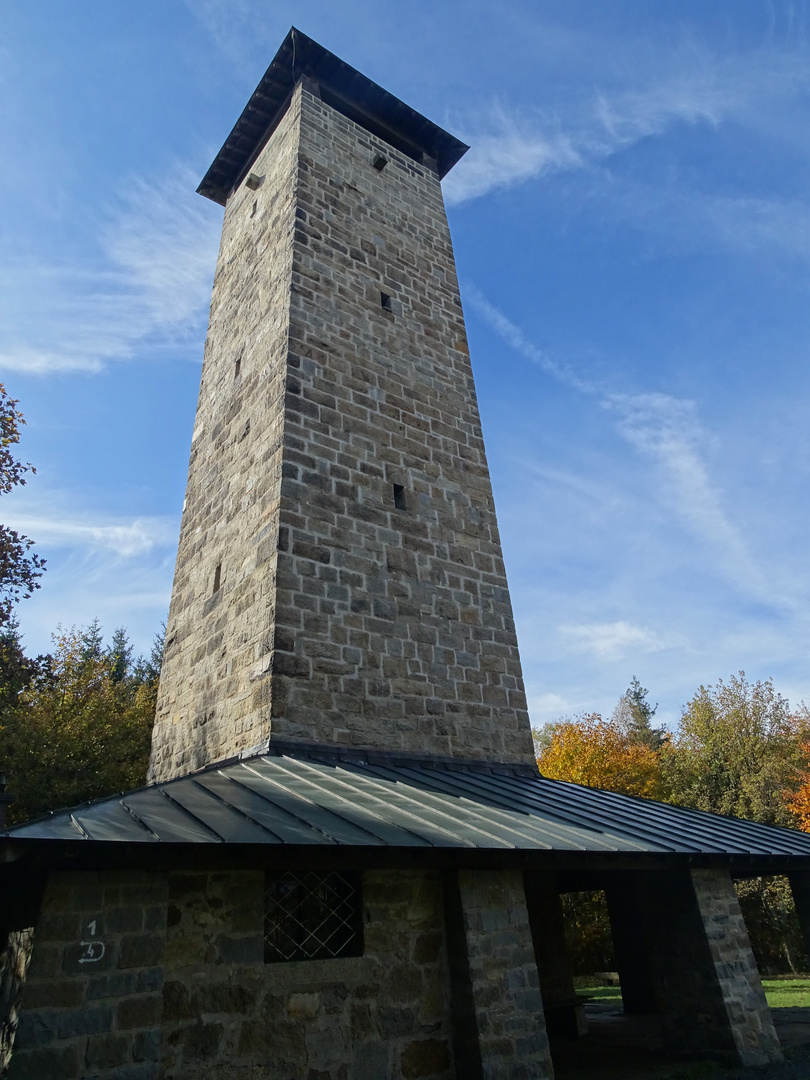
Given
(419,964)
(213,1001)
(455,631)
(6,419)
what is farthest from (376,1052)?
(6,419)

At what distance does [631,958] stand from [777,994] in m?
4.80

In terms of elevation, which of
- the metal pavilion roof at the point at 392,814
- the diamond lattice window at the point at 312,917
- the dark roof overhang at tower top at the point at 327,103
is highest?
the dark roof overhang at tower top at the point at 327,103

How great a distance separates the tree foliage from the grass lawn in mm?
12828

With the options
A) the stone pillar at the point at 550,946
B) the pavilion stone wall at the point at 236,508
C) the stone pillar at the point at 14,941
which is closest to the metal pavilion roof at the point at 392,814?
the stone pillar at the point at 14,941

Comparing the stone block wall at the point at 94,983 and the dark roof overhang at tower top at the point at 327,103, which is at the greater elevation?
the dark roof overhang at tower top at the point at 327,103

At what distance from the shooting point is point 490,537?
894cm

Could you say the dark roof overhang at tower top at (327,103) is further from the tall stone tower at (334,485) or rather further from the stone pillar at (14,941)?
the stone pillar at (14,941)

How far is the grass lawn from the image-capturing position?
10.2m

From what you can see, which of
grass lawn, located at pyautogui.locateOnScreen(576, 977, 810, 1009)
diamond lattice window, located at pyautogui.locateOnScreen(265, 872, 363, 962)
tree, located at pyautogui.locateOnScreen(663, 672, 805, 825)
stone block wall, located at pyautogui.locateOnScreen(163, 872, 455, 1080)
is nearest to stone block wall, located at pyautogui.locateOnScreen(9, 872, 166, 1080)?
stone block wall, located at pyautogui.locateOnScreen(163, 872, 455, 1080)

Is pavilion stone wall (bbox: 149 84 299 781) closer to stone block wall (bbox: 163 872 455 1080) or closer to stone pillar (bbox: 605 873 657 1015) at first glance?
stone block wall (bbox: 163 872 455 1080)

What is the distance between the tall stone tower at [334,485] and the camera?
6852 mm

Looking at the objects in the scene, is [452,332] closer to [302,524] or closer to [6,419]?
[302,524]

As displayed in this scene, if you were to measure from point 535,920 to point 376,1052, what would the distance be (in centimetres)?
350

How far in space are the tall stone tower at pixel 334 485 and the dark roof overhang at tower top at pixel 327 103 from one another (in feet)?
0.18
